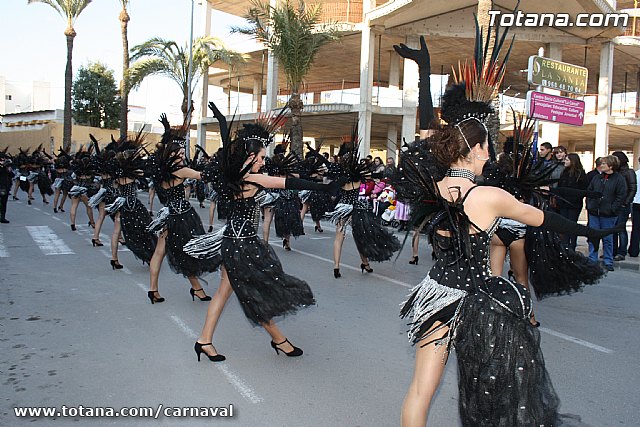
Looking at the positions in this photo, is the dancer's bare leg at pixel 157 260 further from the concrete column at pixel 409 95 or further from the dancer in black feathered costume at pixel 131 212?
the concrete column at pixel 409 95

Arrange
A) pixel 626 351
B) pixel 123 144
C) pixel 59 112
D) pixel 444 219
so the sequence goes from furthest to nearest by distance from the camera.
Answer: pixel 59 112
pixel 123 144
pixel 626 351
pixel 444 219

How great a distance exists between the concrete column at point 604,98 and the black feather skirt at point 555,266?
20056mm

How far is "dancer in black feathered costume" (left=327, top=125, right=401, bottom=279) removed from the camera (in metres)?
8.21

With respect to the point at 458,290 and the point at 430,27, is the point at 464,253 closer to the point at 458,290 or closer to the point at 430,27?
the point at 458,290

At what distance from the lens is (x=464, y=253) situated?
2939 mm

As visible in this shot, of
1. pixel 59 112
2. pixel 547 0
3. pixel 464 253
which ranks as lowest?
pixel 464 253

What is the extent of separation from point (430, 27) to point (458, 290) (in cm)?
2243

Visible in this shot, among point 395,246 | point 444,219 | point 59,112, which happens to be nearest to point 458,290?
point 444,219

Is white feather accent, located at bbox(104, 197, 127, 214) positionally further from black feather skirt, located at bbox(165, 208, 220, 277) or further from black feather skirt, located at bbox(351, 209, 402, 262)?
black feather skirt, located at bbox(351, 209, 402, 262)

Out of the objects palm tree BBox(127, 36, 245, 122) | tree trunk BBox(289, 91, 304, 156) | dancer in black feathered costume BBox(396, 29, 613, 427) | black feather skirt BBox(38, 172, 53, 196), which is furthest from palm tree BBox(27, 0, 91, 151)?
dancer in black feathered costume BBox(396, 29, 613, 427)

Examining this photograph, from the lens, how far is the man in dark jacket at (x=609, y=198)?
9.47 metres

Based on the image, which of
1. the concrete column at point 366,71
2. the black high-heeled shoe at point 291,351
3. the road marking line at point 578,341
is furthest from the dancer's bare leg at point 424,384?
the concrete column at point 366,71

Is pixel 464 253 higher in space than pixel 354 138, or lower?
lower

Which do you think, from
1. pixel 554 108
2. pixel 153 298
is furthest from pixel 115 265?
pixel 554 108
